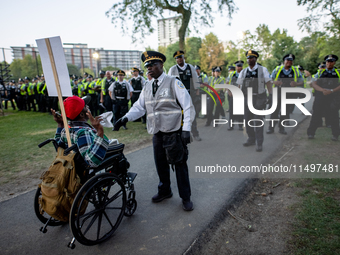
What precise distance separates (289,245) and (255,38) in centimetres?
3716

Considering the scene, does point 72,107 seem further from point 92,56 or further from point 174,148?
point 92,56

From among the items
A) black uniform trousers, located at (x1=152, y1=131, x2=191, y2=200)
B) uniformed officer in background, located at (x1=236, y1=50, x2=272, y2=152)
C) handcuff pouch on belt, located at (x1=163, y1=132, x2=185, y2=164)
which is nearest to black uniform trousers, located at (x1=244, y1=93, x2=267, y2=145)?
uniformed officer in background, located at (x1=236, y1=50, x2=272, y2=152)

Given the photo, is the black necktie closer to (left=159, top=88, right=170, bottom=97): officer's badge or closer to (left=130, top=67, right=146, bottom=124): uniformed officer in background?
(left=159, top=88, right=170, bottom=97): officer's badge

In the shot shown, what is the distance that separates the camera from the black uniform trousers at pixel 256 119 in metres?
5.86

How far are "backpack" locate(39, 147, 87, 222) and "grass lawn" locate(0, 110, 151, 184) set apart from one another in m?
2.86

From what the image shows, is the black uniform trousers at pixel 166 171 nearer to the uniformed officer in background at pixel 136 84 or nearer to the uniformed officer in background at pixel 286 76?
the uniformed officer in background at pixel 286 76

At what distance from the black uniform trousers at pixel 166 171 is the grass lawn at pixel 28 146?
2.89 m

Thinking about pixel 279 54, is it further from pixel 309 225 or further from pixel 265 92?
pixel 309 225

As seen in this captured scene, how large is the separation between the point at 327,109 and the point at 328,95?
1.30ft

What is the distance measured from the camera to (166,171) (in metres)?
3.49

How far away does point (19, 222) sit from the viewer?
10.1 ft

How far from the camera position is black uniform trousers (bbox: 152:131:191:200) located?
3230mm

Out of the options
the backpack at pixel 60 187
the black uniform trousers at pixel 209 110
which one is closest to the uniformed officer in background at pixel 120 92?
the black uniform trousers at pixel 209 110

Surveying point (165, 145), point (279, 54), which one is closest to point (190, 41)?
point (279, 54)
